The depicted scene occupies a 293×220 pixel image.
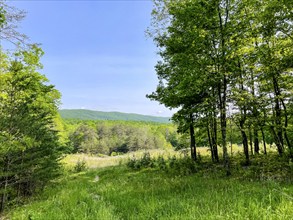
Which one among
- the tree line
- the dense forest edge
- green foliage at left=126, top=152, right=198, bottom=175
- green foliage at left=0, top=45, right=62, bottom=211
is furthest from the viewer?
green foliage at left=126, top=152, right=198, bottom=175

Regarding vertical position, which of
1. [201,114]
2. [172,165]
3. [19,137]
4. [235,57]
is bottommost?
[172,165]

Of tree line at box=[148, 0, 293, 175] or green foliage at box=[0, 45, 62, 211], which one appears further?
tree line at box=[148, 0, 293, 175]

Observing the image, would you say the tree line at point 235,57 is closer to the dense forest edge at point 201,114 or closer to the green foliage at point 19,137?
the dense forest edge at point 201,114

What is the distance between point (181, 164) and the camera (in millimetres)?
14273

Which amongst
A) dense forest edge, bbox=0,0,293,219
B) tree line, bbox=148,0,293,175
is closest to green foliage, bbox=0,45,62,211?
dense forest edge, bbox=0,0,293,219

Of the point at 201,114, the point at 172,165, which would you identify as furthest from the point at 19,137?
the point at 172,165

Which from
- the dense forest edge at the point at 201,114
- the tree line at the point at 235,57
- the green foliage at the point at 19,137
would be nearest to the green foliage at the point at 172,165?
the dense forest edge at the point at 201,114

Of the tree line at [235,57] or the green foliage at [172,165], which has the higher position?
the tree line at [235,57]

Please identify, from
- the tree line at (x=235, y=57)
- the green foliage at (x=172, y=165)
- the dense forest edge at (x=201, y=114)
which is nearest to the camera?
the dense forest edge at (x=201, y=114)

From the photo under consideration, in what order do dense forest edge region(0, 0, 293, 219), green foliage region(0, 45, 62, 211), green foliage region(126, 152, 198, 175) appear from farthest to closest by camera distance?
green foliage region(126, 152, 198, 175), green foliage region(0, 45, 62, 211), dense forest edge region(0, 0, 293, 219)

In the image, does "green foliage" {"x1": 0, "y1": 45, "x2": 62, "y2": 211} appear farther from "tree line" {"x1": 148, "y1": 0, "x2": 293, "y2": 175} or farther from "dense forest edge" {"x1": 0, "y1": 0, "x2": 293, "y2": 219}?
"tree line" {"x1": 148, "y1": 0, "x2": 293, "y2": 175}

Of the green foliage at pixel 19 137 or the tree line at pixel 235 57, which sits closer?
the green foliage at pixel 19 137

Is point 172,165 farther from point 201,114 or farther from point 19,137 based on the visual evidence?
point 19,137

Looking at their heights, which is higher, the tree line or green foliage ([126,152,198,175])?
the tree line
